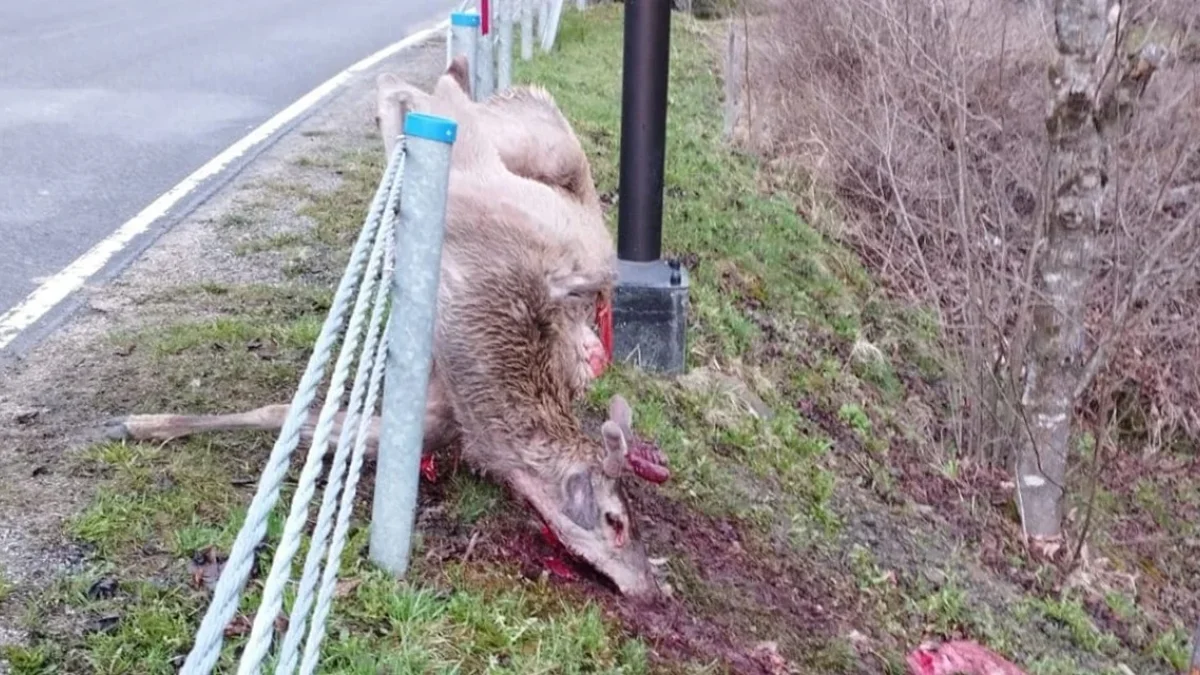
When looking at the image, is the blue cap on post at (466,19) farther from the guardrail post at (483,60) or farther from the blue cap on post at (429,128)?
the blue cap on post at (429,128)

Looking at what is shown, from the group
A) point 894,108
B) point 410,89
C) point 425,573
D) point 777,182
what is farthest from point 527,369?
point 777,182

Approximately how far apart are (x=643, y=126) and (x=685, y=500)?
2.02m

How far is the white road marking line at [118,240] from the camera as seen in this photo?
5844 mm

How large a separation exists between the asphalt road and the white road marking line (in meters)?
0.07

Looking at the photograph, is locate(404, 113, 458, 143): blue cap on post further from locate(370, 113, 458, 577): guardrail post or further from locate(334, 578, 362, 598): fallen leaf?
locate(334, 578, 362, 598): fallen leaf

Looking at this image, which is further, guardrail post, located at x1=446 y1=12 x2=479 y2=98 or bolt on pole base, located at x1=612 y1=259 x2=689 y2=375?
guardrail post, located at x1=446 y1=12 x2=479 y2=98

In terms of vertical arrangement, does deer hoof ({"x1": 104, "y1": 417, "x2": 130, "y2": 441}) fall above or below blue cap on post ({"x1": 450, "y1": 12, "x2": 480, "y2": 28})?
below

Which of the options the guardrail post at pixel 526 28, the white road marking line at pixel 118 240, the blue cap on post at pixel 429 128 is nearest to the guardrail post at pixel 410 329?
the blue cap on post at pixel 429 128

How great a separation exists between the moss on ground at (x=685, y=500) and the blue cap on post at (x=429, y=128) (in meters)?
1.31

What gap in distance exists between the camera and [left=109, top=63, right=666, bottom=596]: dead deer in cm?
420

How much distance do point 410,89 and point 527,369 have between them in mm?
2033

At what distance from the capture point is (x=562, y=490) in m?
4.23

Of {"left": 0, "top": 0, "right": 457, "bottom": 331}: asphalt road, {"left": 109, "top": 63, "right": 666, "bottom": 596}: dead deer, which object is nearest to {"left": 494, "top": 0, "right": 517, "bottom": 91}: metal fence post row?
{"left": 0, "top": 0, "right": 457, "bottom": 331}: asphalt road

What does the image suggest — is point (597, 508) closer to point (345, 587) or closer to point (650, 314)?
point (345, 587)
